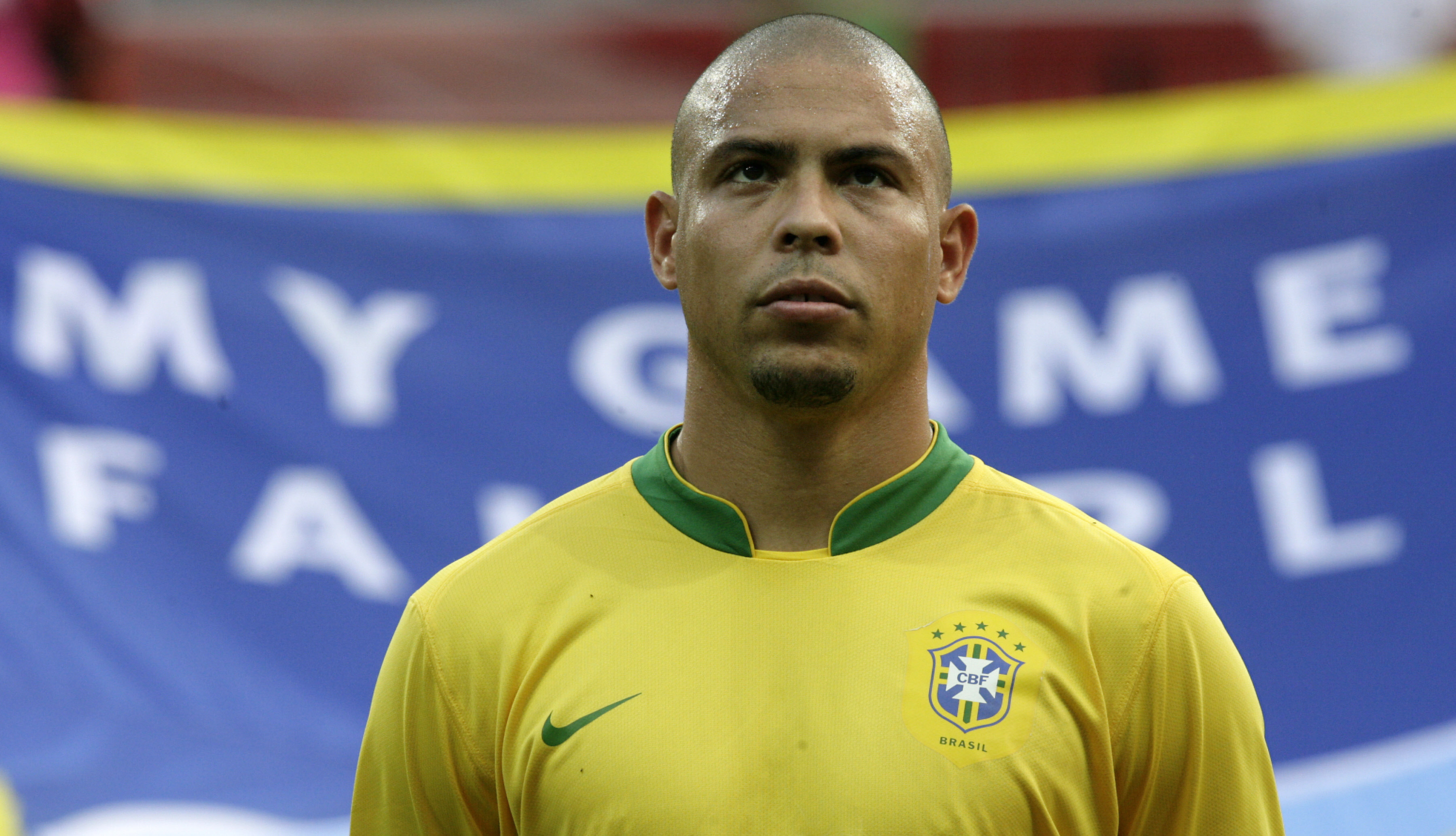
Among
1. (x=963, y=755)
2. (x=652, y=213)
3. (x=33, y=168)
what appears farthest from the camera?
(x=33, y=168)

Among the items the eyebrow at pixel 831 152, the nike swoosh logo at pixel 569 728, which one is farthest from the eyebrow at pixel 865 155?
the nike swoosh logo at pixel 569 728

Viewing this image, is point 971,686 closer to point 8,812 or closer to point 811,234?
point 811,234

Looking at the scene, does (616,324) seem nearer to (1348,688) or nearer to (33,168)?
(33,168)

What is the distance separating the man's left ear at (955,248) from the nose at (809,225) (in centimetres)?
20

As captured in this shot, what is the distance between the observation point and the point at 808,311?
1461 mm

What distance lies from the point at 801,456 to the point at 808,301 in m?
0.17

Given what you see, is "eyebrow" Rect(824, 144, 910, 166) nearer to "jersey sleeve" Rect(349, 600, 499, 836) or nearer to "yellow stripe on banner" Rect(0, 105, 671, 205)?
"jersey sleeve" Rect(349, 600, 499, 836)

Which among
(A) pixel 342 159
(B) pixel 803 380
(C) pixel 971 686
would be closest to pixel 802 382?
(B) pixel 803 380

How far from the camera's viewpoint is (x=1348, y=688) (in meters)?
3.08

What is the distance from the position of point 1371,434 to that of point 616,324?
1759 mm

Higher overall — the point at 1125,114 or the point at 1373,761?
the point at 1125,114

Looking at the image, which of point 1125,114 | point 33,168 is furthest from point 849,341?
point 33,168

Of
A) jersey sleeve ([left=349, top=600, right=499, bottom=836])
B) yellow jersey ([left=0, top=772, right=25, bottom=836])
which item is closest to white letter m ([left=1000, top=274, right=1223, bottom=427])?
jersey sleeve ([left=349, top=600, right=499, bottom=836])

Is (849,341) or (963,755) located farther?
(849,341)
